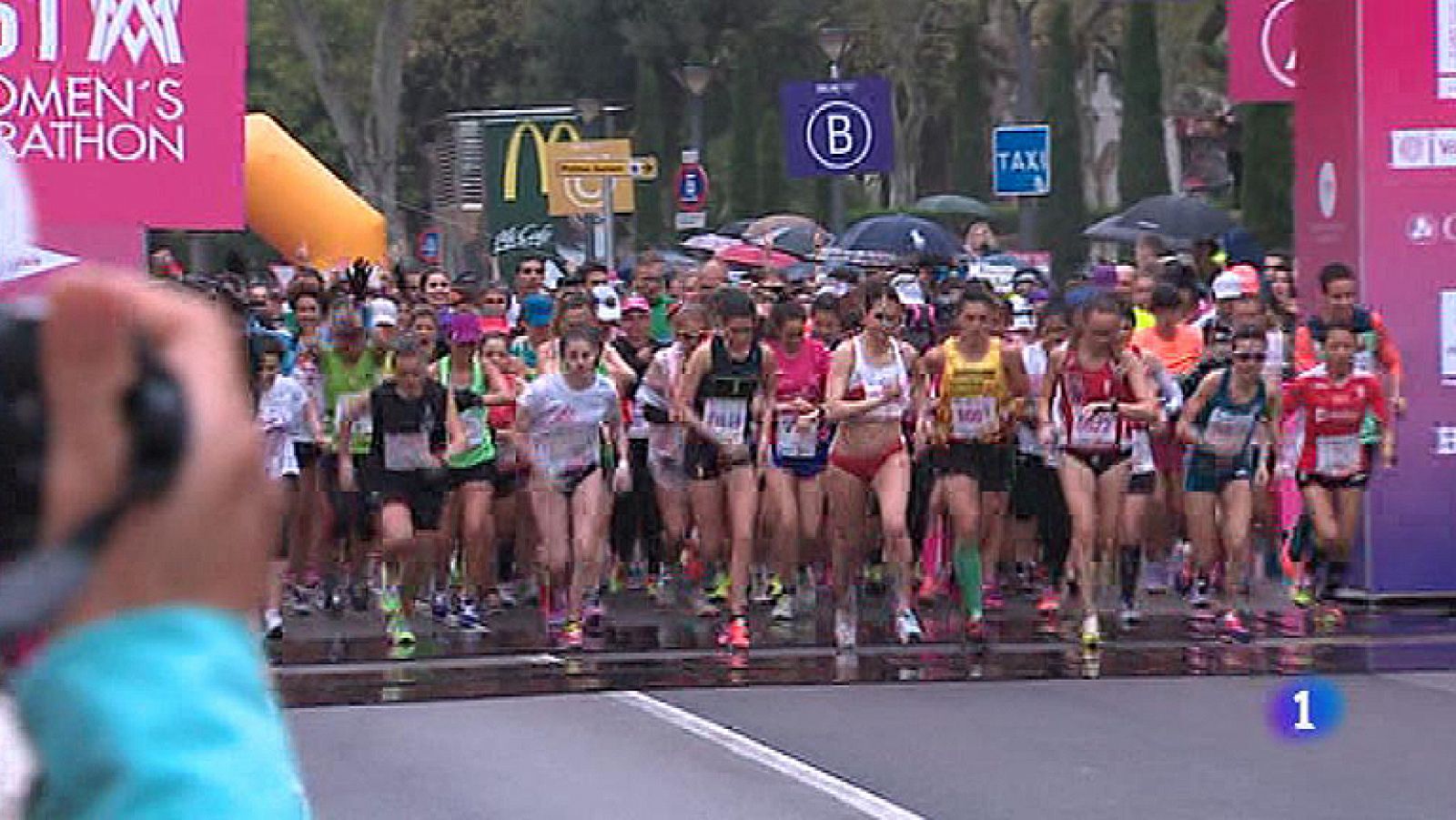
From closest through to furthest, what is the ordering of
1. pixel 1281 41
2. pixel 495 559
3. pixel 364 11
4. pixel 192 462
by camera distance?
pixel 192 462 → pixel 495 559 → pixel 1281 41 → pixel 364 11

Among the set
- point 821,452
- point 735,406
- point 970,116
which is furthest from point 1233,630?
point 970,116

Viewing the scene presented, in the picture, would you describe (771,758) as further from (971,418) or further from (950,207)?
(950,207)

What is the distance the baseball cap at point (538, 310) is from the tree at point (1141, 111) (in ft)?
141

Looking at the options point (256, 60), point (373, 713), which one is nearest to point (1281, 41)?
point (373, 713)

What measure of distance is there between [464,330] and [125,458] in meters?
15.5

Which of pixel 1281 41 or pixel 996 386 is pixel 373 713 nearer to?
pixel 996 386

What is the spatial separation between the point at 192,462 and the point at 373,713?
463 inches

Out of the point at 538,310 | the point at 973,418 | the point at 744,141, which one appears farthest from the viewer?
the point at 744,141

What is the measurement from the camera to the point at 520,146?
4181 cm

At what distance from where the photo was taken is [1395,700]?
1318 cm

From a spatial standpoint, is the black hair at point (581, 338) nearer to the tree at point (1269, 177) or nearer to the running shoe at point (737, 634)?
the running shoe at point (737, 634)

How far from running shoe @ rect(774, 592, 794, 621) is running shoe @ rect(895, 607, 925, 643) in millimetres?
1438

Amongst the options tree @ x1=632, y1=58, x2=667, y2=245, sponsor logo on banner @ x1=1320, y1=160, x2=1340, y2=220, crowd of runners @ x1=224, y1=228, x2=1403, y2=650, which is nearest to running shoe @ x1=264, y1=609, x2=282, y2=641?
crowd of runners @ x1=224, y1=228, x2=1403, y2=650

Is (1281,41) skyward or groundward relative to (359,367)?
skyward
